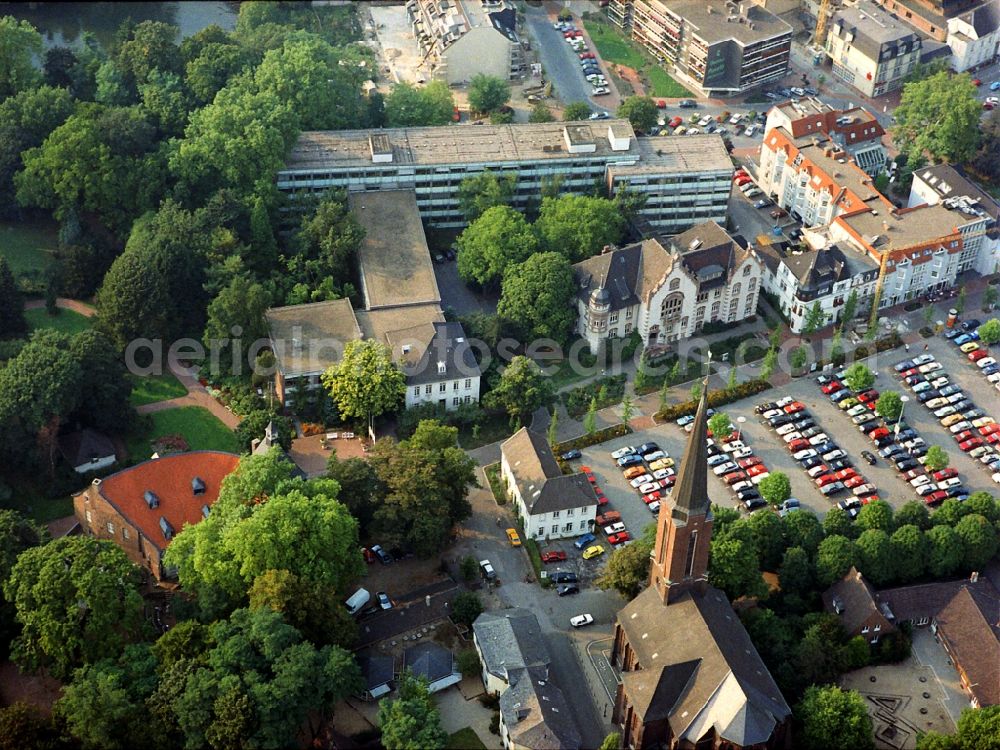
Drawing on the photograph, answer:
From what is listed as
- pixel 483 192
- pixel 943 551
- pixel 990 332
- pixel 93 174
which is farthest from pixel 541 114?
pixel 943 551

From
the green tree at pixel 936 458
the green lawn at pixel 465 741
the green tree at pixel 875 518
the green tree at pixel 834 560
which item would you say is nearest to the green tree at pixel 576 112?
the green tree at pixel 936 458

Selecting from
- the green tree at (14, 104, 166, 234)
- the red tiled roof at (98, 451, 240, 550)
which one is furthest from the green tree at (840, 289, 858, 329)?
the green tree at (14, 104, 166, 234)

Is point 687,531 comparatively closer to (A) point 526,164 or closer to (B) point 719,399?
(B) point 719,399

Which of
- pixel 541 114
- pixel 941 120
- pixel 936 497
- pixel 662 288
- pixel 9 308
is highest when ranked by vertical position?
pixel 941 120

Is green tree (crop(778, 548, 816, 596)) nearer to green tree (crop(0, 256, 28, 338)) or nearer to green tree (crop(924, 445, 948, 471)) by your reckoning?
green tree (crop(924, 445, 948, 471))

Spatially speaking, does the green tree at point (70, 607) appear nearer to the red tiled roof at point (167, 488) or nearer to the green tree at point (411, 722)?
the red tiled roof at point (167, 488)

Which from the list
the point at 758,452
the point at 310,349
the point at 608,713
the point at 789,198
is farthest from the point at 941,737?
the point at 789,198

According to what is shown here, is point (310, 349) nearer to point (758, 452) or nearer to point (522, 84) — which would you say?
point (758, 452)
